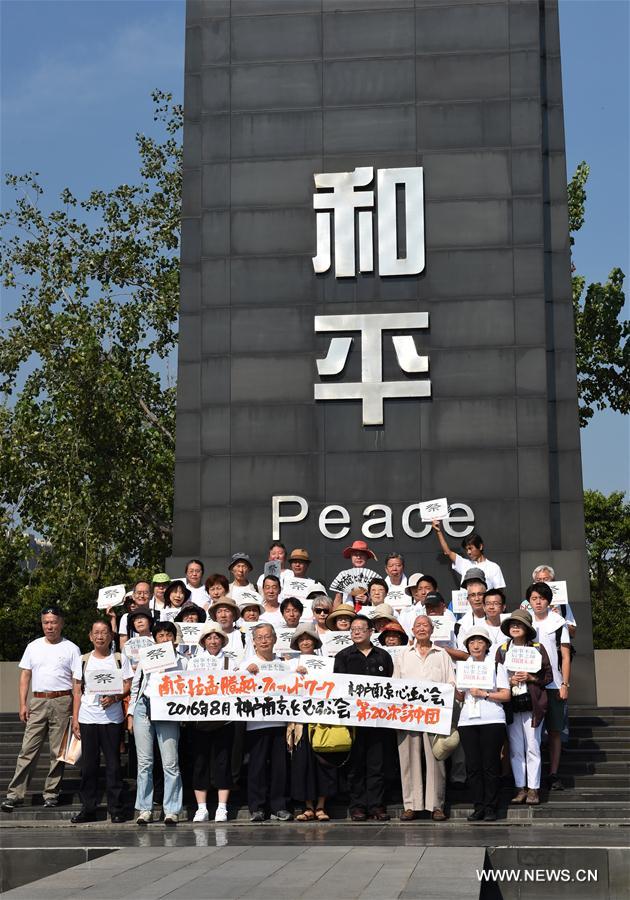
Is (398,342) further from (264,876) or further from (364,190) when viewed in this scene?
(264,876)

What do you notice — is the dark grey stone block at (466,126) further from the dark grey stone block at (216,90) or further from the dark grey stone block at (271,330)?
the dark grey stone block at (271,330)

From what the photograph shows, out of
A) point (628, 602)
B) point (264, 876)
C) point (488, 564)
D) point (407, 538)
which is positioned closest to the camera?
point (264, 876)

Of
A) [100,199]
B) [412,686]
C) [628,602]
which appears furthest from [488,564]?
[100,199]

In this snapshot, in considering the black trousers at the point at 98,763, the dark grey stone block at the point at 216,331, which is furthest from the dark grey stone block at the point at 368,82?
the black trousers at the point at 98,763

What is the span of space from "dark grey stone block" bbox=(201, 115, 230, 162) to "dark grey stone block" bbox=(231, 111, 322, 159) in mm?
111

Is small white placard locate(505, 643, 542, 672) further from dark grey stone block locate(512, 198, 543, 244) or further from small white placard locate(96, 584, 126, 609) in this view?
dark grey stone block locate(512, 198, 543, 244)

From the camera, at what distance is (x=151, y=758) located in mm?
13406

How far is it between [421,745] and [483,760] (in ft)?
2.12

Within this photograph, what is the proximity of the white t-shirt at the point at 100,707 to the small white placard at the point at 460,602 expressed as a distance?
3672 mm

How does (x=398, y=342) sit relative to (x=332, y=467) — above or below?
above

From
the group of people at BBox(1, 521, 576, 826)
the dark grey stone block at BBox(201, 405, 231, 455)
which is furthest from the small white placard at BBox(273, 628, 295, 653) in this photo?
the dark grey stone block at BBox(201, 405, 231, 455)

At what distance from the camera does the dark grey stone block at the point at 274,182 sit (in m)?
20.1

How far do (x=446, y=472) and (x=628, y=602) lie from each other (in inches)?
731

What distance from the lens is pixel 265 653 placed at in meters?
13.5
